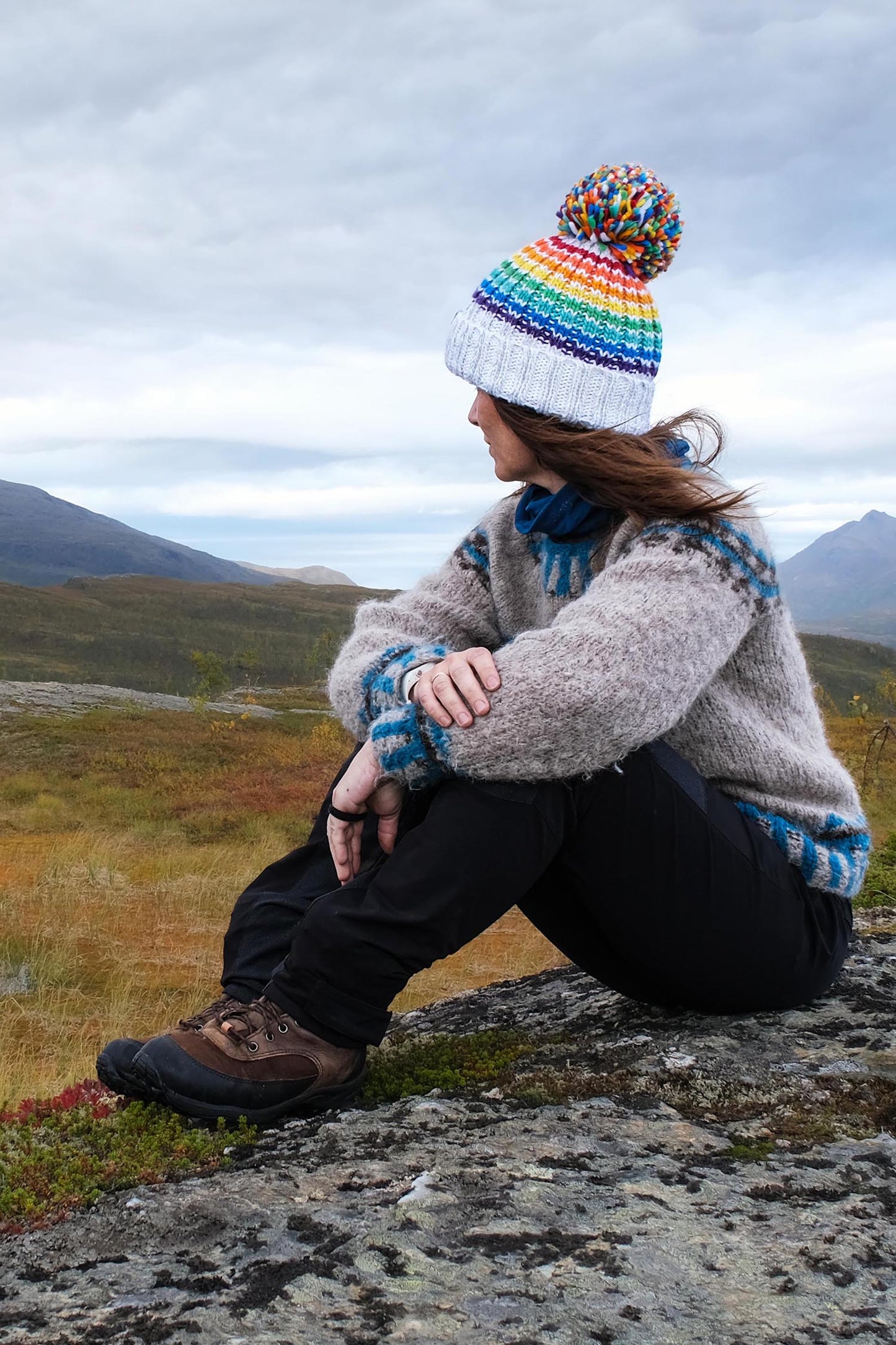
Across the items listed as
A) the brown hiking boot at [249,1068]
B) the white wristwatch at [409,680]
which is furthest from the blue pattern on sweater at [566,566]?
the brown hiking boot at [249,1068]

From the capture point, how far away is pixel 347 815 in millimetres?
2502

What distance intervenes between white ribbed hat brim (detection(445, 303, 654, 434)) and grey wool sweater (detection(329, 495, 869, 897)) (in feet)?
1.02

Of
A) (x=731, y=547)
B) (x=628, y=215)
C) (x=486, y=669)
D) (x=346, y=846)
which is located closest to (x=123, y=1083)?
(x=346, y=846)

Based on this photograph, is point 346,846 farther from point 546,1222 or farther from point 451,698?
point 546,1222

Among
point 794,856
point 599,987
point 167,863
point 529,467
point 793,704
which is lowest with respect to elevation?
point 167,863

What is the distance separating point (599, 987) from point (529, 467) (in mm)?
1658

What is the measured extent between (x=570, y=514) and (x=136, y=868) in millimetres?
8460

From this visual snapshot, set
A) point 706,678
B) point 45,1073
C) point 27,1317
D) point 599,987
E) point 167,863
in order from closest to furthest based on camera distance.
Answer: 1. point 27,1317
2. point 706,678
3. point 599,987
4. point 45,1073
5. point 167,863

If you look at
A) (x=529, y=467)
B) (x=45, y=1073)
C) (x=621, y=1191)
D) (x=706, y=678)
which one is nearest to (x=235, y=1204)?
(x=621, y=1191)

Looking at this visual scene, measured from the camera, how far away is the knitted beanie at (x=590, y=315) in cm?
260

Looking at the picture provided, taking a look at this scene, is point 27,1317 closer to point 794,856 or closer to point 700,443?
point 794,856

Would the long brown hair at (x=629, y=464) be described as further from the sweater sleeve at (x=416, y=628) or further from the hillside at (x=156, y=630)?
the hillside at (x=156, y=630)

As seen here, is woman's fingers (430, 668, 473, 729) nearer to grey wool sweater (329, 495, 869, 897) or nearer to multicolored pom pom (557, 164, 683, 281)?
grey wool sweater (329, 495, 869, 897)

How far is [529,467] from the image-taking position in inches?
110
